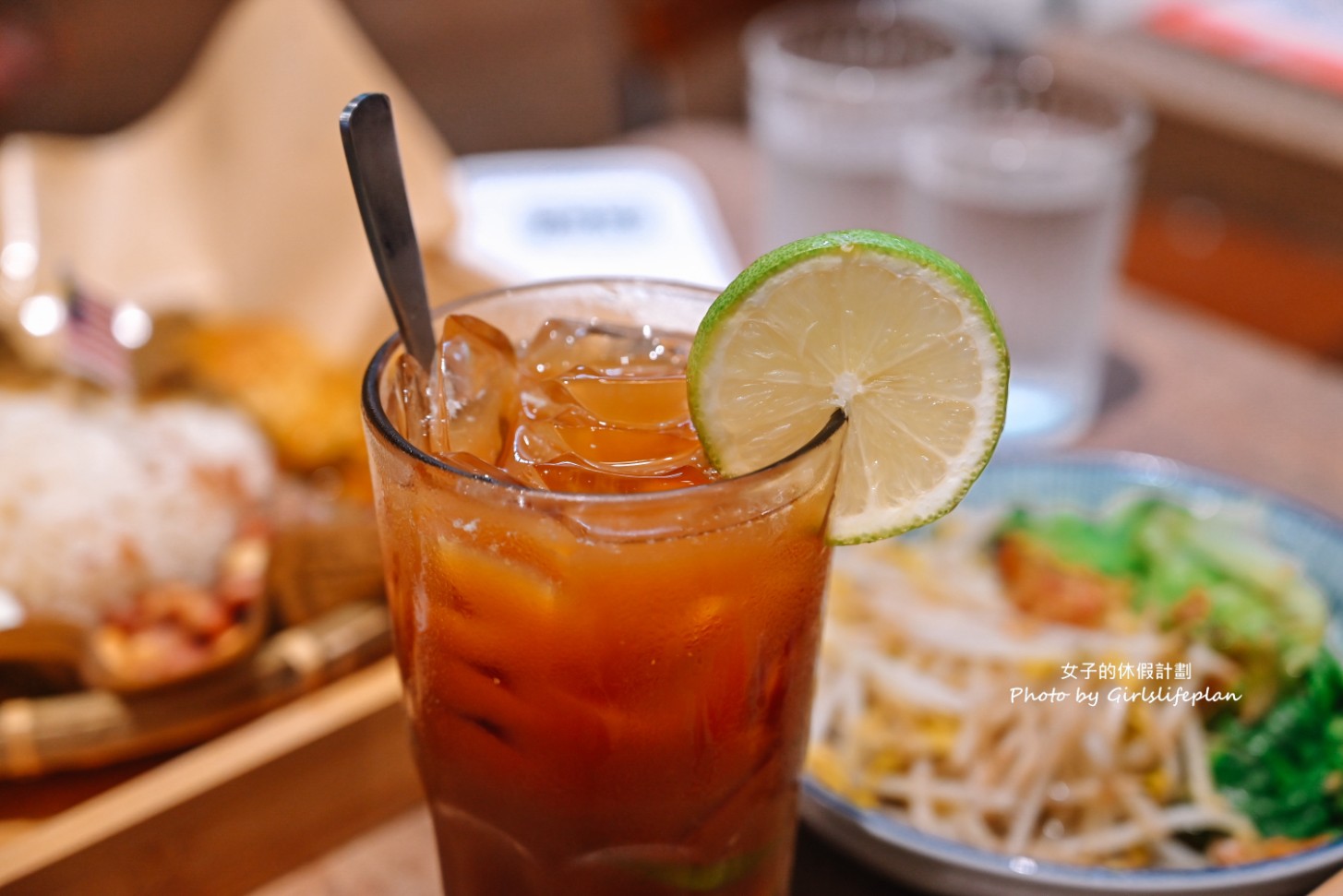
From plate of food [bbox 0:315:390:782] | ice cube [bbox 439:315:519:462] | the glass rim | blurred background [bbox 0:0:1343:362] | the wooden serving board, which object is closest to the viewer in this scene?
the glass rim

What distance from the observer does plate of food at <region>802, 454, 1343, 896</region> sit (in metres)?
0.80

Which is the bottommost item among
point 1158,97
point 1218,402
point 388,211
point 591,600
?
point 1218,402

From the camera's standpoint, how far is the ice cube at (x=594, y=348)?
677 millimetres

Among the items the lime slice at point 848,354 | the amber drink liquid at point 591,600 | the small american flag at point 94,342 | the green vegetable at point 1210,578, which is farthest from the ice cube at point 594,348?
the small american flag at point 94,342

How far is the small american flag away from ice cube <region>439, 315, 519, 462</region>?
0.80m

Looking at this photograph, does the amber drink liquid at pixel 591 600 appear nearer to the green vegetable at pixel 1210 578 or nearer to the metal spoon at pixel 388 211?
the metal spoon at pixel 388 211

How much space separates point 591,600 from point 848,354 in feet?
0.56

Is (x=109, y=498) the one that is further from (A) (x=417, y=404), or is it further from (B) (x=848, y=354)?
(B) (x=848, y=354)

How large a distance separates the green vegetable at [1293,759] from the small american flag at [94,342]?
112cm

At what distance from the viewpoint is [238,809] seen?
844mm

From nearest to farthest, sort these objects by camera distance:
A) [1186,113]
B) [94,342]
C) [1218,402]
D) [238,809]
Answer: [238,809] < [94,342] < [1218,402] < [1186,113]

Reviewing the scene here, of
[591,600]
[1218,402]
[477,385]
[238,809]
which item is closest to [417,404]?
[477,385]

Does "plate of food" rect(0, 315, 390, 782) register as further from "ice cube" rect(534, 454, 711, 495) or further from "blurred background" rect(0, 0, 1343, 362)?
"blurred background" rect(0, 0, 1343, 362)

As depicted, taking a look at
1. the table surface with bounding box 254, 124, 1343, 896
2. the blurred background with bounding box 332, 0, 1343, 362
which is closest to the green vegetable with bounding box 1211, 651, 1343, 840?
the table surface with bounding box 254, 124, 1343, 896
